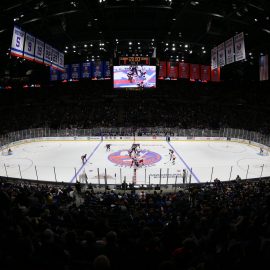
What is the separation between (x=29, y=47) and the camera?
2106 cm

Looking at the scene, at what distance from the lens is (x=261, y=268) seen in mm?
3850

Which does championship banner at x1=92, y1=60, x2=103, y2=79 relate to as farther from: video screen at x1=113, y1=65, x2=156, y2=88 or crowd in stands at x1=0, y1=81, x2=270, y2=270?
crowd in stands at x1=0, y1=81, x2=270, y2=270

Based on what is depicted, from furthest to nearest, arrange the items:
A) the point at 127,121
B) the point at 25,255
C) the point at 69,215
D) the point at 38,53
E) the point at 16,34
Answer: the point at 127,121
the point at 38,53
the point at 16,34
the point at 69,215
the point at 25,255

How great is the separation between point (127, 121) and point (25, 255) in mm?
42680

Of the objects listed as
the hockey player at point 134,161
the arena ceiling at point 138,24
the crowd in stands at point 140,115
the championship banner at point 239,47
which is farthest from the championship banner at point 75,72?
the championship banner at point 239,47

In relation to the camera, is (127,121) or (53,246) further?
(127,121)

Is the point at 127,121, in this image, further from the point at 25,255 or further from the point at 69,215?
the point at 25,255

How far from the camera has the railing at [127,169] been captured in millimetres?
21984

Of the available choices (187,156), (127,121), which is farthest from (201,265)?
(127,121)

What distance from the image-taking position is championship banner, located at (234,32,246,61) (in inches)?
831

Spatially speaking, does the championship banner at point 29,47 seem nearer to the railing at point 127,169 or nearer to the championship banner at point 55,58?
the championship banner at point 55,58

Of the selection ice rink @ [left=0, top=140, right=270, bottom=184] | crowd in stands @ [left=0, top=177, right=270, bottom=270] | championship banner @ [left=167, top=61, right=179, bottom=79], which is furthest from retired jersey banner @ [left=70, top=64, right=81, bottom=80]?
crowd in stands @ [left=0, top=177, right=270, bottom=270]

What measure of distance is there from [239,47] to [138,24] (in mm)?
15980

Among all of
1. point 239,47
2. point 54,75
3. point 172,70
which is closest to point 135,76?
point 172,70
